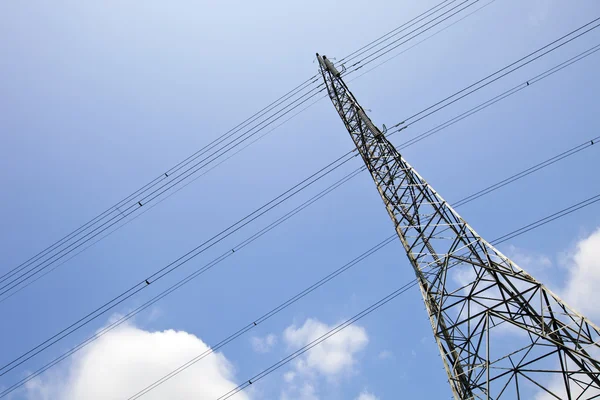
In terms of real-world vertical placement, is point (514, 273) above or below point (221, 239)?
below

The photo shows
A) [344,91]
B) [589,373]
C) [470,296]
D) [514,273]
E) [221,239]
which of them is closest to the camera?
[589,373]

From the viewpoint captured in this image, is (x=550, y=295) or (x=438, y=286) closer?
(x=550, y=295)

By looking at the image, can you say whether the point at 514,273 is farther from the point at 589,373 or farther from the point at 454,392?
the point at 454,392

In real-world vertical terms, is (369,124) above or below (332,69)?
below

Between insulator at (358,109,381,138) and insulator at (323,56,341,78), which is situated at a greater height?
insulator at (323,56,341,78)

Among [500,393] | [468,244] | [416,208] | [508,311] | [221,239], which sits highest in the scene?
[221,239]

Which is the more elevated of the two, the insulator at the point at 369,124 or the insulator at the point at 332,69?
the insulator at the point at 332,69

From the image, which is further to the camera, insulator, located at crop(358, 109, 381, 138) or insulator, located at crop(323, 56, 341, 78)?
insulator, located at crop(323, 56, 341, 78)

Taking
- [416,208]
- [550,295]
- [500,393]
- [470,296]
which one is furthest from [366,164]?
[500,393]

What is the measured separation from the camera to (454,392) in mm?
8188

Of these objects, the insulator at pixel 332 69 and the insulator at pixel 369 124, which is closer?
the insulator at pixel 369 124

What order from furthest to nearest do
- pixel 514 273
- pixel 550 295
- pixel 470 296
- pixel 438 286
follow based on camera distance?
pixel 438 286
pixel 470 296
pixel 514 273
pixel 550 295

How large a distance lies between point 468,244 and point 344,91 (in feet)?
35.1

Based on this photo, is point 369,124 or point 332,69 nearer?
point 369,124
